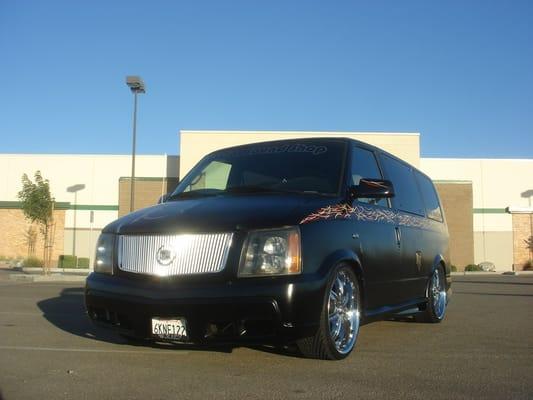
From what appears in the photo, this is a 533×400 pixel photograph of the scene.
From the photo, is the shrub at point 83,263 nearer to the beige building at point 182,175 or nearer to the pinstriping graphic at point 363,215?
the beige building at point 182,175

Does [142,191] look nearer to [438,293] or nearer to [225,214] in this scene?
[438,293]

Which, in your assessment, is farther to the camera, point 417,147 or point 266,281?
point 417,147

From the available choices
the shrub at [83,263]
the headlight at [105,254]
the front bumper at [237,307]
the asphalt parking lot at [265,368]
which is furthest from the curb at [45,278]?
the front bumper at [237,307]

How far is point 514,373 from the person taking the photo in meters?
4.57

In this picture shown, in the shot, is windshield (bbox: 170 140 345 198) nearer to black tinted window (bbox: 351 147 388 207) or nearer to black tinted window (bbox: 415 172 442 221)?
black tinted window (bbox: 351 147 388 207)

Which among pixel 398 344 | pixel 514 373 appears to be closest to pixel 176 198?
pixel 398 344

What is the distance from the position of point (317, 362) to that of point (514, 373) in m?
1.54

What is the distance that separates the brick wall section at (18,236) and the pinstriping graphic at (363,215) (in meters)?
33.4

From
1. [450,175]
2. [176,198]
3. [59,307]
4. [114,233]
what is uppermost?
[450,175]

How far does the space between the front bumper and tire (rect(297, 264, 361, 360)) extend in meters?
0.17

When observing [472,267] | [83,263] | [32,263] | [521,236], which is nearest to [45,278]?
[32,263]

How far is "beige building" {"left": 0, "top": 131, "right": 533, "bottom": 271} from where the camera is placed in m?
35.7

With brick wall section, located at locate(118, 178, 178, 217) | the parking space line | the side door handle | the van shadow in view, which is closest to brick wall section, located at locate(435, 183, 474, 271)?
brick wall section, located at locate(118, 178, 178, 217)

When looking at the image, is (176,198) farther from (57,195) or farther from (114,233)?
(57,195)
